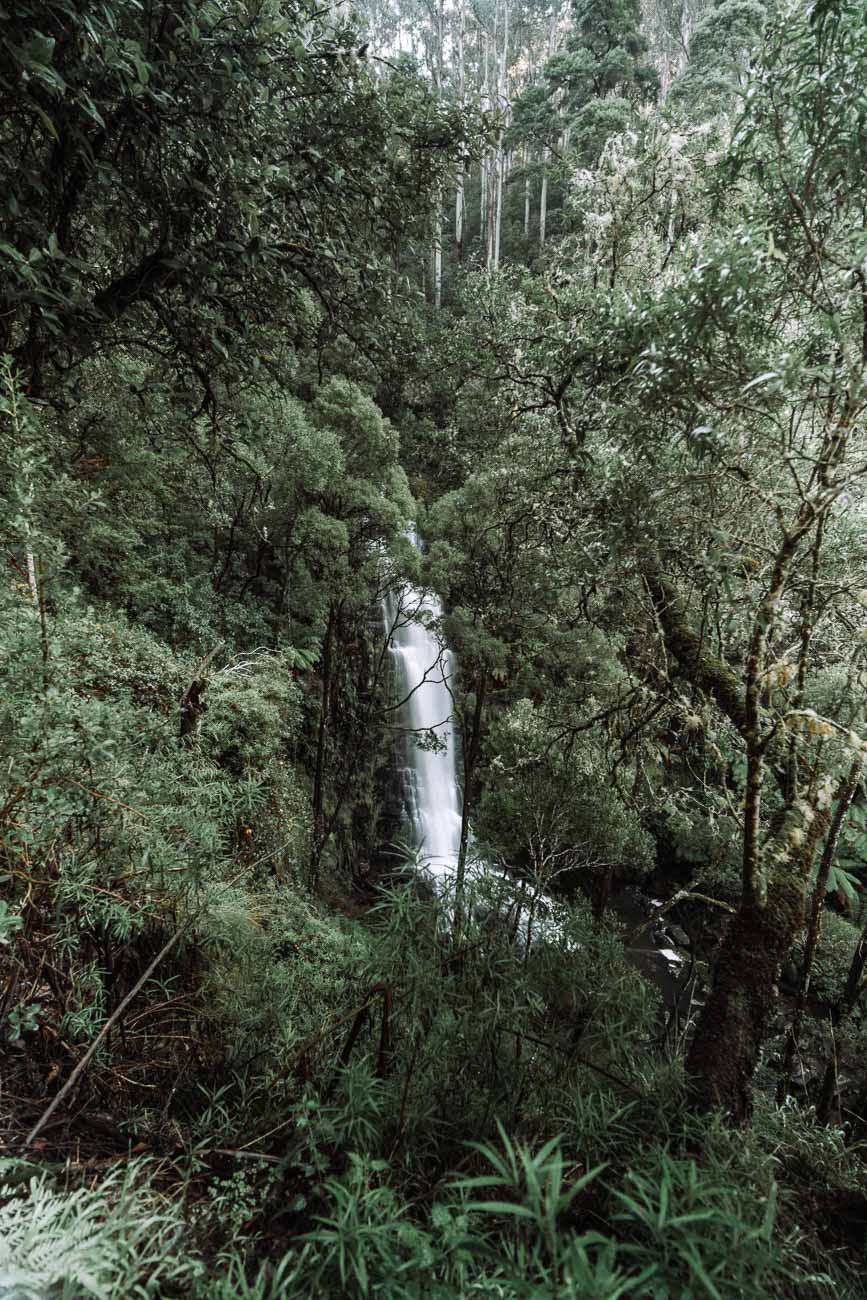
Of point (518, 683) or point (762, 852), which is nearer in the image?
point (762, 852)

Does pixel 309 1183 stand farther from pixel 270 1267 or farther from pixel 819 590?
pixel 819 590

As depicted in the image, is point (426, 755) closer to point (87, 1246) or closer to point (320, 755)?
point (320, 755)

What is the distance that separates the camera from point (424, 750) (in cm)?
1134

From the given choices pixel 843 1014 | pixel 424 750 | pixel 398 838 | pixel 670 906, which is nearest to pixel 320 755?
pixel 424 750

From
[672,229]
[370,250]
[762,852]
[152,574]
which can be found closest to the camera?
[762,852]

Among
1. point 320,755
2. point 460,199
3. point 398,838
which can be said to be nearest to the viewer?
point 398,838

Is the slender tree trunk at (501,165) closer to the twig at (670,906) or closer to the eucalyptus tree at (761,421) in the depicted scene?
the eucalyptus tree at (761,421)

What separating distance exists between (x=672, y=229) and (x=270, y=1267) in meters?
7.18

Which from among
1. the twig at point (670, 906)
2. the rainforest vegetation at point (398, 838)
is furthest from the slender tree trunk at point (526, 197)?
the twig at point (670, 906)

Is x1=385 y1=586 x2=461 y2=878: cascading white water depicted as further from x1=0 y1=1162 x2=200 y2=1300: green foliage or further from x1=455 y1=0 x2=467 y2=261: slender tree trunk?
x1=455 y1=0 x2=467 y2=261: slender tree trunk

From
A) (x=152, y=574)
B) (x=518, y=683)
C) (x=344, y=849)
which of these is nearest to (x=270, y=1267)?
(x=152, y=574)

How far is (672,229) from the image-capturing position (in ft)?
17.8

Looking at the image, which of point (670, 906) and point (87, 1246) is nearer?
point (87, 1246)

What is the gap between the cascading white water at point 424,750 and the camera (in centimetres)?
1155
